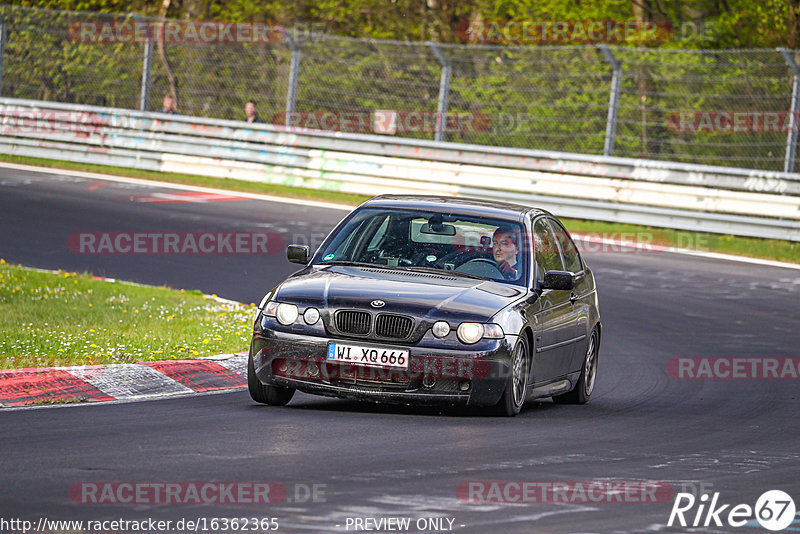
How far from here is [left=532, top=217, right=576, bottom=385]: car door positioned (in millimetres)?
9578

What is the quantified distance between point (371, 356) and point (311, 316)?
1.51 ft

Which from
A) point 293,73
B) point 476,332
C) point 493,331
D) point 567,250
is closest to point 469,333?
point 476,332

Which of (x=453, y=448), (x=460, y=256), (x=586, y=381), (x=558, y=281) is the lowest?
(x=586, y=381)

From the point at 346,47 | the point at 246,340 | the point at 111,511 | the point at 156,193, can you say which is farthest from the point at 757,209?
the point at 111,511

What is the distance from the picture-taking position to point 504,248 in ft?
32.3

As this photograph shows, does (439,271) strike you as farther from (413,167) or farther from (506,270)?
(413,167)

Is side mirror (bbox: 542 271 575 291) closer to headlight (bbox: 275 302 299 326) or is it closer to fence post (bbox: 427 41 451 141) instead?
headlight (bbox: 275 302 299 326)

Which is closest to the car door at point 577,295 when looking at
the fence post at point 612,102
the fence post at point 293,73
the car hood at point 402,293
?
the car hood at point 402,293

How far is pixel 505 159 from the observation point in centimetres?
2323

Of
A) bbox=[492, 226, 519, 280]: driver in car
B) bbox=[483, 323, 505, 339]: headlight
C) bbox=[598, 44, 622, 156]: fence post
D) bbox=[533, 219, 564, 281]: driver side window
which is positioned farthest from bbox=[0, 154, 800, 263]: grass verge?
bbox=[483, 323, 505, 339]: headlight

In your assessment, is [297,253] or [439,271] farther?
[297,253]

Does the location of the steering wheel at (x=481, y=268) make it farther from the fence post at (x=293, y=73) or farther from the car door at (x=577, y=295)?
the fence post at (x=293, y=73)

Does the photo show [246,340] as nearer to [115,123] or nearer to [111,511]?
[111,511]

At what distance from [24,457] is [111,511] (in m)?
1.19
